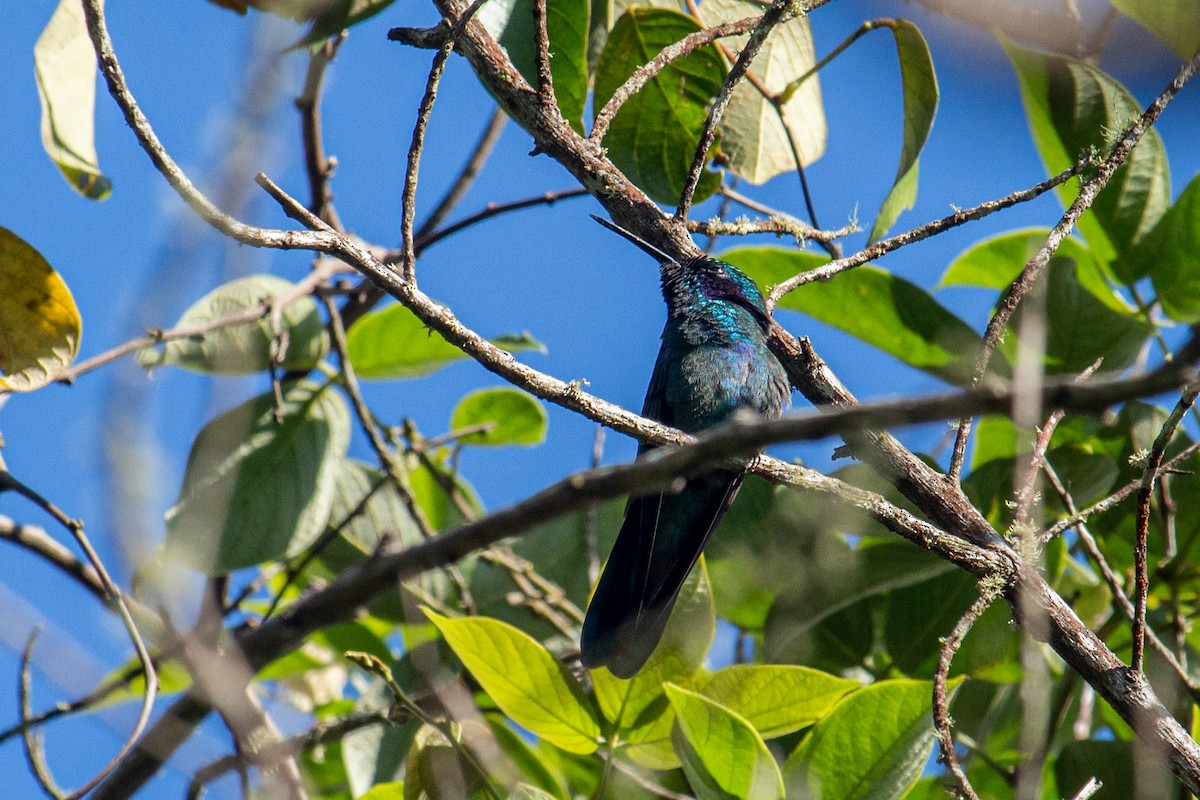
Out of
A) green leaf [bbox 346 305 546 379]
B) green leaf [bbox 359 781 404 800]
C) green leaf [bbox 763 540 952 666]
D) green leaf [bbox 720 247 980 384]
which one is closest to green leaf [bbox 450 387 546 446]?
green leaf [bbox 346 305 546 379]

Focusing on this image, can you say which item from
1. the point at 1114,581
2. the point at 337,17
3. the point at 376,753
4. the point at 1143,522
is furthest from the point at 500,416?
the point at 1143,522

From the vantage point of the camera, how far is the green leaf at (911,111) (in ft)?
9.46

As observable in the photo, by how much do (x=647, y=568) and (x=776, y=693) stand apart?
790 mm

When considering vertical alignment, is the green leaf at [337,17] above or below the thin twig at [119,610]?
above

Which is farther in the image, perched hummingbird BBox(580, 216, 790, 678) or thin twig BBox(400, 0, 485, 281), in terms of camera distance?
perched hummingbird BBox(580, 216, 790, 678)

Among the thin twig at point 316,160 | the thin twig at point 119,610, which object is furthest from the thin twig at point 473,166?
the thin twig at point 119,610

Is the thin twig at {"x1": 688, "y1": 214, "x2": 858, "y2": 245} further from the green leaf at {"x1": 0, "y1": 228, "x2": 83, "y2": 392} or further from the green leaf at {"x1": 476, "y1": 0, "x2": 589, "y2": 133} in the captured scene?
the green leaf at {"x1": 0, "y1": 228, "x2": 83, "y2": 392}

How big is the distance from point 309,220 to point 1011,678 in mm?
2317

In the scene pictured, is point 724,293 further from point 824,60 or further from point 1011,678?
point 1011,678

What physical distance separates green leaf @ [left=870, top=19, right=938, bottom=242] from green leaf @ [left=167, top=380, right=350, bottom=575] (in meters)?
1.72

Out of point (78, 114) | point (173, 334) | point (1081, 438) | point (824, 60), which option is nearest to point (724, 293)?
point (824, 60)

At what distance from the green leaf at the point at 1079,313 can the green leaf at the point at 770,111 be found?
65 cm

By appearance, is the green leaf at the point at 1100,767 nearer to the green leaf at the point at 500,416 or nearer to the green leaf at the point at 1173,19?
the green leaf at the point at 1173,19

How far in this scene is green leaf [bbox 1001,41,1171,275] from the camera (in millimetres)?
3010
